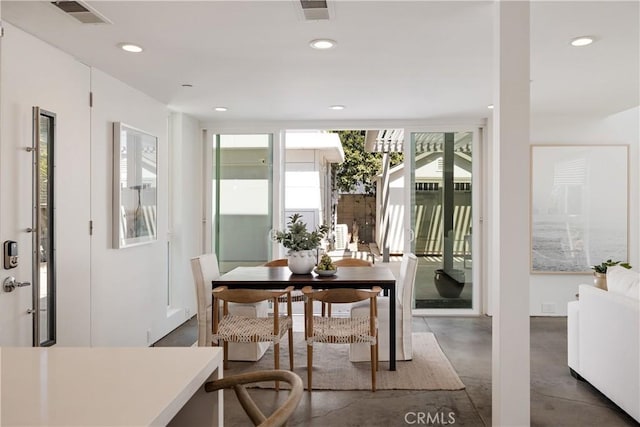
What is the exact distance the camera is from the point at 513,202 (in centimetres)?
251

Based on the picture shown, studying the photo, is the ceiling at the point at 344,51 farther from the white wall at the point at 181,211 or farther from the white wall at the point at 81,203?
the white wall at the point at 181,211

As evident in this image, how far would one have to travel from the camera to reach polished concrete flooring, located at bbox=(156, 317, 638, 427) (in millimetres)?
3053

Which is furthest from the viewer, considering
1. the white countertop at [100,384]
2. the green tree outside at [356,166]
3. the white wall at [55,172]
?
the green tree outside at [356,166]

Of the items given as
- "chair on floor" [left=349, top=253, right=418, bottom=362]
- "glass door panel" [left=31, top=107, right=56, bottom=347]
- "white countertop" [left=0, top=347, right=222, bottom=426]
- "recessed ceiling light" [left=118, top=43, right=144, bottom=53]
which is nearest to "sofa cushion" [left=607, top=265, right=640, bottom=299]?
"chair on floor" [left=349, top=253, right=418, bottom=362]

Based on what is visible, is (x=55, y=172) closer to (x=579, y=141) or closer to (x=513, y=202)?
(x=513, y=202)

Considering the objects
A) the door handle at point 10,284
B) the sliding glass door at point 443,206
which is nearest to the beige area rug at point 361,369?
the sliding glass door at point 443,206

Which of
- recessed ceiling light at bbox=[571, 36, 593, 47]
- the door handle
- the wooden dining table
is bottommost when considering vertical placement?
the wooden dining table

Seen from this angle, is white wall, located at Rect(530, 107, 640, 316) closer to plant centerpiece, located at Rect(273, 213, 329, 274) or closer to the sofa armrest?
the sofa armrest

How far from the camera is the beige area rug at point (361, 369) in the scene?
365 centimetres

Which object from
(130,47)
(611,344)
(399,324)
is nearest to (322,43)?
(130,47)

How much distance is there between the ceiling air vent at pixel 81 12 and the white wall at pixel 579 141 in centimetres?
482

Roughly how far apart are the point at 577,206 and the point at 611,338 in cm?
303

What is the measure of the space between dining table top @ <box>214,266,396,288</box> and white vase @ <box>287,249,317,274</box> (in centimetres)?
6

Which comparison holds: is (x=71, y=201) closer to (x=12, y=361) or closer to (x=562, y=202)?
(x=12, y=361)
